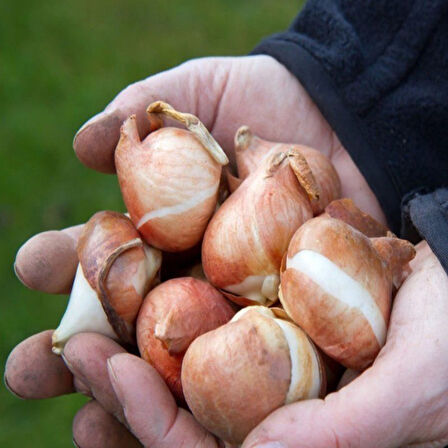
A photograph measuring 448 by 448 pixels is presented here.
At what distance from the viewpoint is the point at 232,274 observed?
2.82 ft

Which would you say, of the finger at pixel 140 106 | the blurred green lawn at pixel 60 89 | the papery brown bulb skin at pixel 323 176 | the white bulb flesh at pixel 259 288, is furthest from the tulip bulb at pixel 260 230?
the blurred green lawn at pixel 60 89

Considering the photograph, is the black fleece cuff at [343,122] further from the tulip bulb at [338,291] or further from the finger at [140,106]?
the tulip bulb at [338,291]

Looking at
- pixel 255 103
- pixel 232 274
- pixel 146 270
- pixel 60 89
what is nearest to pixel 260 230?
pixel 232 274

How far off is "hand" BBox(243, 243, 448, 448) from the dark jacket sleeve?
368mm

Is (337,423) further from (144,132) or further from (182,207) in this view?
(144,132)

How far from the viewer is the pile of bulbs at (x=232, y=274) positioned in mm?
744

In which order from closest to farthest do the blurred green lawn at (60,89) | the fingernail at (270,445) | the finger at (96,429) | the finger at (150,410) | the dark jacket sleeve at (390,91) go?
the fingernail at (270,445) < the finger at (150,410) < the finger at (96,429) < the dark jacket sleeve at (390,91) < the blurred green lawn at (60,89)

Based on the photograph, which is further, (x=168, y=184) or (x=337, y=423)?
(x=168, y=184)

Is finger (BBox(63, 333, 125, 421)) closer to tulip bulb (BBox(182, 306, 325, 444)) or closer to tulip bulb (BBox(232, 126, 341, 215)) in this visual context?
tulip bulb (BBox(182, 306, 325, 444))

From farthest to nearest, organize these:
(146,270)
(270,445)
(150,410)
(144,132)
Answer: (144,132), (146,270), (150,410), (270,445)

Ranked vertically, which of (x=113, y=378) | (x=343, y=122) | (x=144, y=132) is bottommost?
(x=113, y=378)

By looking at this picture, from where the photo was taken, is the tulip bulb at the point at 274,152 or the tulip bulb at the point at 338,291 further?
the tulip bulb at the point at 274,152

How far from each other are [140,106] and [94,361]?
0.40m

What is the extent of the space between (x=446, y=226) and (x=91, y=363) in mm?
475
